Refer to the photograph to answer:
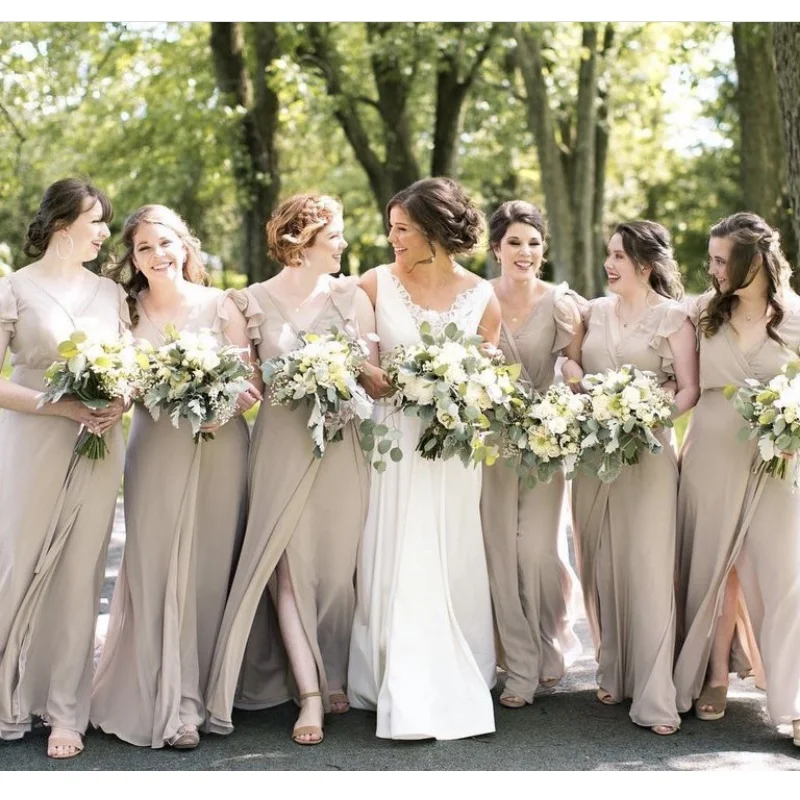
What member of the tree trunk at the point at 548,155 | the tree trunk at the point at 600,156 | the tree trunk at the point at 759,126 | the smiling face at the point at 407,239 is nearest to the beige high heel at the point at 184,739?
the smiling face at the point at 407,239

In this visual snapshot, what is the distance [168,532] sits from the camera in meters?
5.55

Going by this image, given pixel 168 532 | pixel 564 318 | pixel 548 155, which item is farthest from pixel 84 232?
pixel 548 155

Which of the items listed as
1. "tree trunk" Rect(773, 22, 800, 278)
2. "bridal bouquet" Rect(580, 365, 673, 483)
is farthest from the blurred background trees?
"bridal bouquet" Rect(580, 365, 673, 483)

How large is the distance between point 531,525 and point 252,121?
1302cm

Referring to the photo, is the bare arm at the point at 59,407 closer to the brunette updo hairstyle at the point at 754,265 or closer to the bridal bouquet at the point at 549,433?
the bridal bouquet at the point at 549,433

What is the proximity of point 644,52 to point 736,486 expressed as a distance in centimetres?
1994

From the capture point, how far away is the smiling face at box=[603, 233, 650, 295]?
6.08 meters

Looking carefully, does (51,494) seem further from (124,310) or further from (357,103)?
(357,103)

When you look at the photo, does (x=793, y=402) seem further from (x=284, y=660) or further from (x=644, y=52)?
(x=644, y=52)

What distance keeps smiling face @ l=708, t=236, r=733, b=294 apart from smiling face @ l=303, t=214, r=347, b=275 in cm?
189

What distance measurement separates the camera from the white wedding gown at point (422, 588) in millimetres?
5566

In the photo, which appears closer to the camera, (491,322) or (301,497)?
(301,497)

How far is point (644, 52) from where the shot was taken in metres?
23.9

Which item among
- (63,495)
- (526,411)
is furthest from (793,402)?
(63,495)
